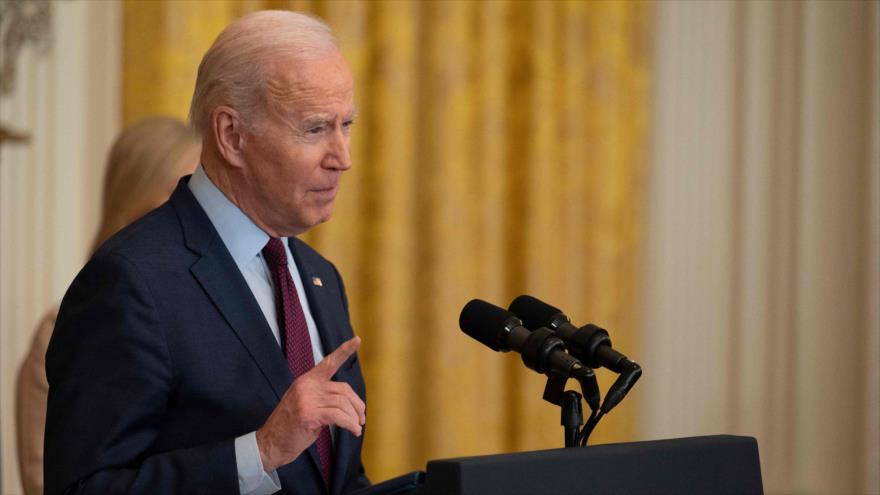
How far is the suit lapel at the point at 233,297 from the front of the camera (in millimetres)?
1760

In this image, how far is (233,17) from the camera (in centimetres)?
372

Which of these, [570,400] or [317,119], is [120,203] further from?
[570,400]

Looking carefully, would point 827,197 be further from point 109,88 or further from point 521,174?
point 109,88

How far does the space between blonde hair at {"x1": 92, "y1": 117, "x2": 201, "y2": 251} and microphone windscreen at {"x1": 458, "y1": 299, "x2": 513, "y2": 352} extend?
1.51m

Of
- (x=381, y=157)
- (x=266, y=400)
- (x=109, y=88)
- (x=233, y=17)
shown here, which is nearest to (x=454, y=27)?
(x=381, y=157)

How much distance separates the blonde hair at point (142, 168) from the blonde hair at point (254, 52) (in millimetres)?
1103

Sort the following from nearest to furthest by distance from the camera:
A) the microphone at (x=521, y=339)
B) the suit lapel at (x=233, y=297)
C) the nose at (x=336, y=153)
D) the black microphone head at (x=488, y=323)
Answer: the microphone at (x=521, y=339)
the black microphone head at (x=488, y=323)
the suit lapel at (x=233, y=297)
the nose at (x=336, y=153)

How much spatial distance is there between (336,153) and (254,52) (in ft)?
0.71

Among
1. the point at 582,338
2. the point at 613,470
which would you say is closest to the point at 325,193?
the point at 582,338

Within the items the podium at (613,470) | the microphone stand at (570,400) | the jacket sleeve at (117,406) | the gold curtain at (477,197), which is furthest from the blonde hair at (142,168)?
the podium at (613,470)

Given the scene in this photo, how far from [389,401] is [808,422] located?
1460mm

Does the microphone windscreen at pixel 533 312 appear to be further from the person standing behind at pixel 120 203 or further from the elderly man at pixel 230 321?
the person standing behind at pixel 120 203

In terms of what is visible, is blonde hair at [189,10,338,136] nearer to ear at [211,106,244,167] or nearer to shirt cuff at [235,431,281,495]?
ear at [211,106,244,167]

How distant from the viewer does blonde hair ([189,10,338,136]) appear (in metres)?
1.85
